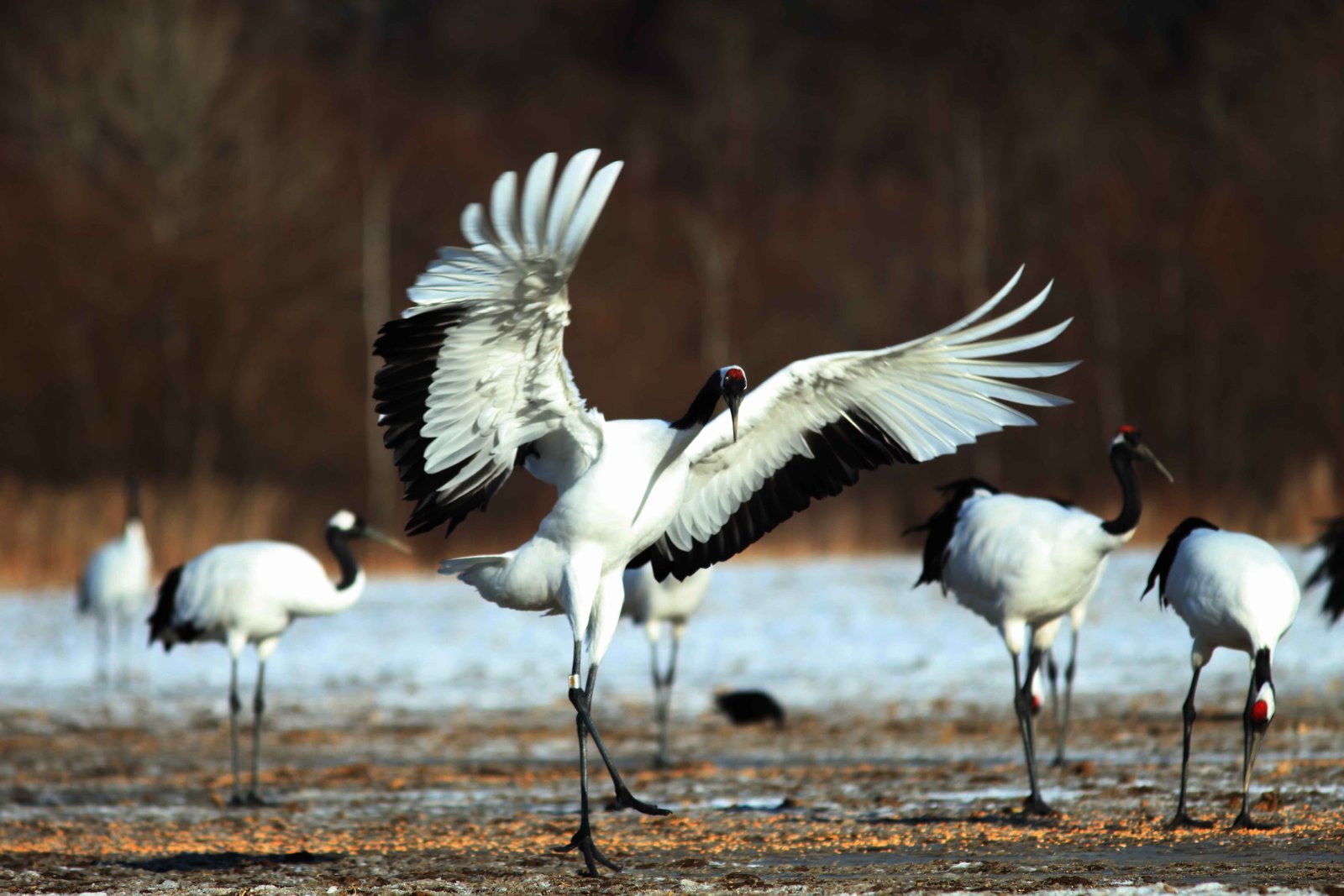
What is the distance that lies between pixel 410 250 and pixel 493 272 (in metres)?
27.1

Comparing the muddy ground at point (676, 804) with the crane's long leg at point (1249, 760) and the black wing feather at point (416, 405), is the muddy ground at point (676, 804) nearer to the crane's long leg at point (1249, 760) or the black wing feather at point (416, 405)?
the crane's long leg at point (1249, 760)

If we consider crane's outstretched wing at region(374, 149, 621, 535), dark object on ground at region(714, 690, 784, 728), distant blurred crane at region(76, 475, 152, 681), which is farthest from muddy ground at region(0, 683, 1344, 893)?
distant blurred crane at region(76, 475, 152, 681)

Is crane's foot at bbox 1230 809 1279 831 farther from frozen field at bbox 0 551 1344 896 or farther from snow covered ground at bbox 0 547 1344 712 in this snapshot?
snow covered ground at bbox 0 547 1344 712

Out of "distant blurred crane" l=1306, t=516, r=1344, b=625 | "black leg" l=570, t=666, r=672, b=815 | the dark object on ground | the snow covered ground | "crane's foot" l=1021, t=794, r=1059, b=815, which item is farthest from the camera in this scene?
the snow covered ground

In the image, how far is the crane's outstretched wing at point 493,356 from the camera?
580cm

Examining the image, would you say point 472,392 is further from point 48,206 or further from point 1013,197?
point 1013,197

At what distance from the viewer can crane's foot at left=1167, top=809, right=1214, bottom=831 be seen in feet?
24.2

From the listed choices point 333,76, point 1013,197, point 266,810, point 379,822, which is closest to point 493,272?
point 379,822

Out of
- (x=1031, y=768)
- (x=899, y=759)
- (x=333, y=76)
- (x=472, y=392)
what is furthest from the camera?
(x=333, y=76)

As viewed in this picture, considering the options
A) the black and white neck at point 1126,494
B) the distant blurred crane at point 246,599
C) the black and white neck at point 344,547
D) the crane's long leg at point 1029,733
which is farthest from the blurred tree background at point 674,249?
the crane's long leg at point 1029,733

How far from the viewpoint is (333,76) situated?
40.5 m

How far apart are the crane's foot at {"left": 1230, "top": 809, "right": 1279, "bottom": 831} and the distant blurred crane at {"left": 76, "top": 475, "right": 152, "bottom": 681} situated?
1069 centimetres

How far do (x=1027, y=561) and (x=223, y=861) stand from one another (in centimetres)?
405

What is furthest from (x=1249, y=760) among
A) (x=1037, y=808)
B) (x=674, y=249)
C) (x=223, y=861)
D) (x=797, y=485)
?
(x=674, y=249)
